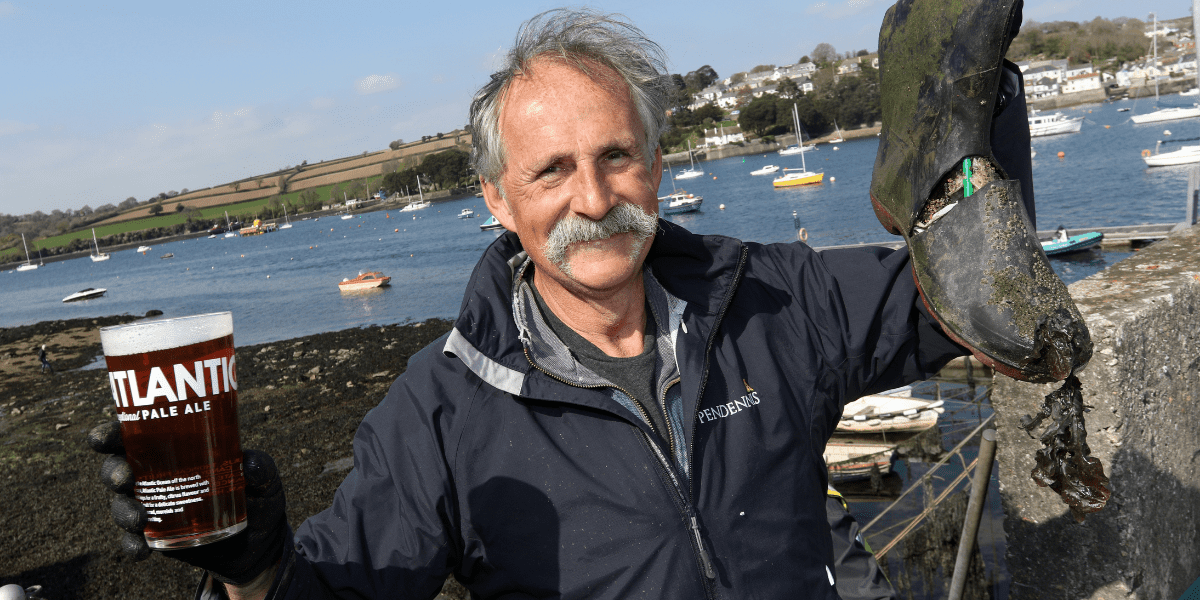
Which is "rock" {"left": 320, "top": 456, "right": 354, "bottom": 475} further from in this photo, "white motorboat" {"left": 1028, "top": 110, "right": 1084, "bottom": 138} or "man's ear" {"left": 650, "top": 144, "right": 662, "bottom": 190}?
"white motorboat" {"left": 1028, "top": 110, "right": 1084, "bottom": 138}

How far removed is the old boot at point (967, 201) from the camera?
1.56 metres

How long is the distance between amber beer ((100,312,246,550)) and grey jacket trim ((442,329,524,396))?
23.2 inches

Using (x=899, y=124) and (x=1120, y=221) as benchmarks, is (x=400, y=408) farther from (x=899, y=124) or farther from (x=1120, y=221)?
(x=1120, y=221)

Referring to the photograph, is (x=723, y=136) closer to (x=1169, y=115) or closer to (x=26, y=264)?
(x=1169, y=115)

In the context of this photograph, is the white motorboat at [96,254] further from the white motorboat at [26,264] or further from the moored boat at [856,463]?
the moored boat at [856,463]

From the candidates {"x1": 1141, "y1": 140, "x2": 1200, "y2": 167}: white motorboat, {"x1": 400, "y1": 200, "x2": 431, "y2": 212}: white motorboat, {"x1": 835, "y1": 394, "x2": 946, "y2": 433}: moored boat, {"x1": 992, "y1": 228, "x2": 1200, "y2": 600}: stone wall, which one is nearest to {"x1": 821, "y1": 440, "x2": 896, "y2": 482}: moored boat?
{"x1": 835, "y1": 394, "x2": 946, "y2": 433}: moored boat

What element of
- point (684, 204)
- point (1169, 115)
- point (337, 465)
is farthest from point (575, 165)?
point (1169, 115)

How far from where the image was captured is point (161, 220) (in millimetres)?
153000

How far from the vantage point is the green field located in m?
146

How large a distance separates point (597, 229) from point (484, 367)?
48 centimetres

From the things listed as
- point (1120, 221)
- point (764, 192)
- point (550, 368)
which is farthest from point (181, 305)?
point (550, 368)

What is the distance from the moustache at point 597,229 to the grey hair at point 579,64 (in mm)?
185

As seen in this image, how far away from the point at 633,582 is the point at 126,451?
3.37 ft

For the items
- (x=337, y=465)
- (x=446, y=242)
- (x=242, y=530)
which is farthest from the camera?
(x=446, y=242)
